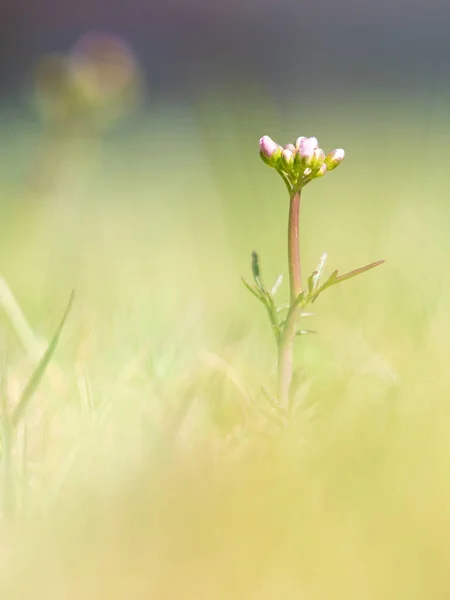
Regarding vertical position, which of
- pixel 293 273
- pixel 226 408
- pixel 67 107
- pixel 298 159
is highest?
pixel 67 107

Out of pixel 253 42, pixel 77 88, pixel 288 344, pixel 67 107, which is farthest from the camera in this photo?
pixel 253 42

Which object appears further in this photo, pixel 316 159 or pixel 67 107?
pixel 67 107

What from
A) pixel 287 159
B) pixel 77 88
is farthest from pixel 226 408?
pixel 77 88

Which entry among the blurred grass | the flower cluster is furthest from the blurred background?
the flower cluster

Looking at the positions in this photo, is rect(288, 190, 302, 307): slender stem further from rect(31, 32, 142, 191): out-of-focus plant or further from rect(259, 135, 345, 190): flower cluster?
rect(31, 32, 142, 191): out-of-focus plant

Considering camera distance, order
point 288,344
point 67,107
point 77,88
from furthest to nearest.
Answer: point 67,107, point 77,88, point 288,344

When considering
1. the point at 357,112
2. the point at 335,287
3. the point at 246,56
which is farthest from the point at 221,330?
the point at 246,56

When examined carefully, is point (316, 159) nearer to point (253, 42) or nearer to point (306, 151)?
point (306, 151)

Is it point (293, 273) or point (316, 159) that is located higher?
point (316, 159)

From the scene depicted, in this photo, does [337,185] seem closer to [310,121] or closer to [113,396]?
[310,121]

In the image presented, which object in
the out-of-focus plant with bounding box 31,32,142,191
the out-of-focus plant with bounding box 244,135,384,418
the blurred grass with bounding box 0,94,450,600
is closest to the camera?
the blurred grass with bounding box 0,94,450,600
